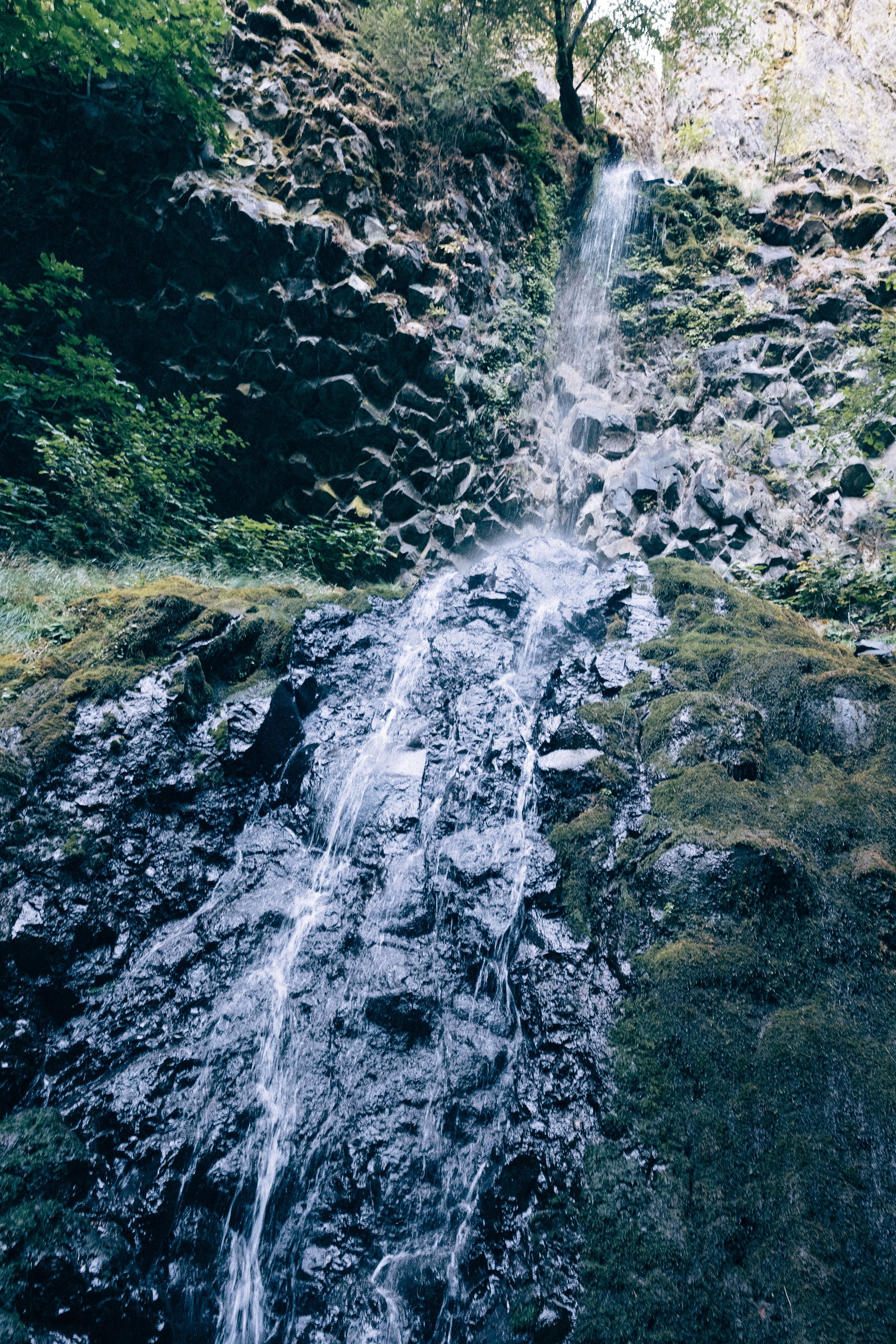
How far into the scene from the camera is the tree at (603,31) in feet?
43.0

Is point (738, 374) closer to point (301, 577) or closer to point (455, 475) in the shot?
point (455, 475)

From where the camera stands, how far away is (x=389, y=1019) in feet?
13.7

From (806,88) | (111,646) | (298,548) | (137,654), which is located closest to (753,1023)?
(137,654)

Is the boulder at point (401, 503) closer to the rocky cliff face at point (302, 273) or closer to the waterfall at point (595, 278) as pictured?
the rocky cliff face at point (302, 273)

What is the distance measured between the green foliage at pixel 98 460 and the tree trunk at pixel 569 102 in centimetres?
1345

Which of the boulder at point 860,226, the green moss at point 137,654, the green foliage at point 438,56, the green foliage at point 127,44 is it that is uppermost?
the green foliage at point 438,56

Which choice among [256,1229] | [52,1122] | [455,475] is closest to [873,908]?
[256,1229]

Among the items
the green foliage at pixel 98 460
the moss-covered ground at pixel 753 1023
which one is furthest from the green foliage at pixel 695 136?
the moss-covered ground at pixel 753 1023

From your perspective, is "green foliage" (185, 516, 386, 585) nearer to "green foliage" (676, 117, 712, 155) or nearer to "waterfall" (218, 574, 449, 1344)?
"waterfall" (218, 574, 449, 1344)

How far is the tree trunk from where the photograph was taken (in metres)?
13.8

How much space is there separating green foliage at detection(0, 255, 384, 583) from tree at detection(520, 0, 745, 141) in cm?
1349

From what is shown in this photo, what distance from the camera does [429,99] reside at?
1052 centimetres

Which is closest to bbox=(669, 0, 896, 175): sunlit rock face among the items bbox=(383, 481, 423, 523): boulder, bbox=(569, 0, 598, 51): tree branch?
bbox=(569, 0, 598, 51): tree branch

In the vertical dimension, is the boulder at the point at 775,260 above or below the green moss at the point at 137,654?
above
